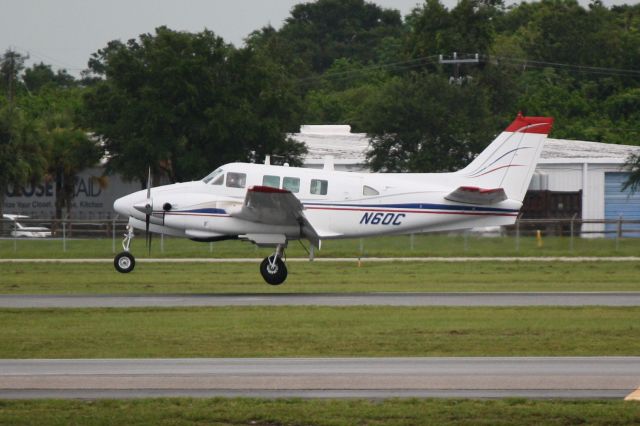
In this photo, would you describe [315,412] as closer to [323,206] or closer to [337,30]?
[323,206]

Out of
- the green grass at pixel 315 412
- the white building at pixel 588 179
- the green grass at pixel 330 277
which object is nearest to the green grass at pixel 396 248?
the green grass at pixel 330 277

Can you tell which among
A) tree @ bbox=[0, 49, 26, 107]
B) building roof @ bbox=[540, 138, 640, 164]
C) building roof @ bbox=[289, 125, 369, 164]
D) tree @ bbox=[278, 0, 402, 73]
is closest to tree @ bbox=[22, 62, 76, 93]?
tree @ bbox=[0, 49, 26, 107]

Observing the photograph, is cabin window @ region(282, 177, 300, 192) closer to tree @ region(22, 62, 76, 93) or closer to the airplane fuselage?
the airplane fuselage

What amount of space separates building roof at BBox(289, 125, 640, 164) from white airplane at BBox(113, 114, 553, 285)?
31012mm

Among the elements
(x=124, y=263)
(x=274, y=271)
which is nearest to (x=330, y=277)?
(x=274, y=271)

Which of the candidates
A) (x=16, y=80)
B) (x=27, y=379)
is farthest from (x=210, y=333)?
(x=16, y=80)

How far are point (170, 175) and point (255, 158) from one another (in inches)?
166

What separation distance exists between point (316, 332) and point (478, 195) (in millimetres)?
8896

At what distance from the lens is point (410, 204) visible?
2830cm

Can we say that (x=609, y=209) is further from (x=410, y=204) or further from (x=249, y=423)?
(x=249, y=423)

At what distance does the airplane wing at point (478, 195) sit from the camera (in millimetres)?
27828

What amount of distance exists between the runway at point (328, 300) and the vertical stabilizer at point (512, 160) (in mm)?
2905

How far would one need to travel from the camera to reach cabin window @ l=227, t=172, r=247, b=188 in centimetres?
2803

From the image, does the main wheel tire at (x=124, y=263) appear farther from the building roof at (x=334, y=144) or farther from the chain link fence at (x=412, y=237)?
the building roof at (x=334, y=144)
